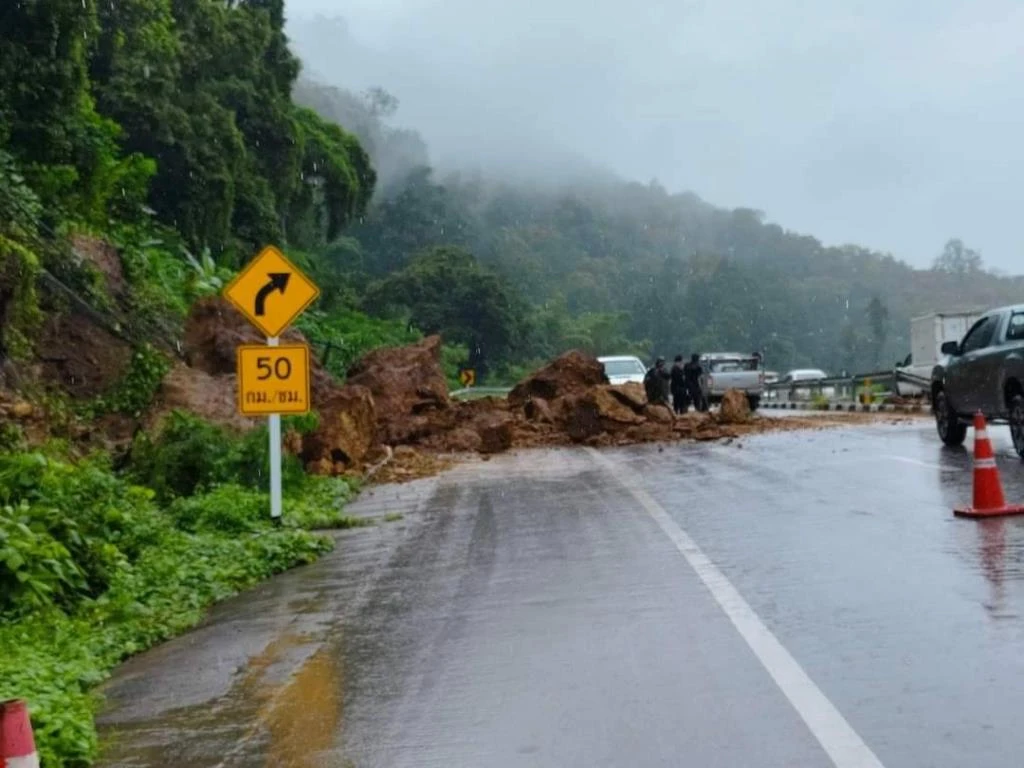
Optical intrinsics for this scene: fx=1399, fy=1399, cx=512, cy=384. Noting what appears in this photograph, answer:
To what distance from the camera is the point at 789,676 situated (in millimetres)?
6715

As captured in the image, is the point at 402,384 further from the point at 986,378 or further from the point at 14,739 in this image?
the point at 14,739

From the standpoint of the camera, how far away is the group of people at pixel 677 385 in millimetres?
32812

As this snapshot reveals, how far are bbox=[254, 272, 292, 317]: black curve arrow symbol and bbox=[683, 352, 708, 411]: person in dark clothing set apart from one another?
2221 cm

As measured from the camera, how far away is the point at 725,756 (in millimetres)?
5539

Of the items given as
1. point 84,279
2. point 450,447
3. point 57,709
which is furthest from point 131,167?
point 57,709

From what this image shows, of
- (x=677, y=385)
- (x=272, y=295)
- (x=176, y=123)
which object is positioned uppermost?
(x=176, y=123)

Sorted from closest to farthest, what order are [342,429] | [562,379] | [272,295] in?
[272,295] → [342,429] → [562,379]

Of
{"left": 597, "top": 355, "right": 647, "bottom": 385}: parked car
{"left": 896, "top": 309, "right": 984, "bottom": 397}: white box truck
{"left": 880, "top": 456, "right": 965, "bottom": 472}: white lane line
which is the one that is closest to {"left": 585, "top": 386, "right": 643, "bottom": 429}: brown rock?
{"left": 880, "top": 456, "right": 965, "bottom": 472}: white lane line

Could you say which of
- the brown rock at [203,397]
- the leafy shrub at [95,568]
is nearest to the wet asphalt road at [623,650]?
the leafy shrub at [95,568]

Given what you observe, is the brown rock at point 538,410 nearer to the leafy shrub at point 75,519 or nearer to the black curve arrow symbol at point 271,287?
the leafy shrub at point 75,519

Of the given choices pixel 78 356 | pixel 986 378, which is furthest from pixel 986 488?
pixel 78 356

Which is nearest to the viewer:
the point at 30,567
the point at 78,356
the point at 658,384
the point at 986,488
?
the point at 30,567

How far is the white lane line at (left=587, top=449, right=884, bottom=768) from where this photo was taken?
18.1 feet

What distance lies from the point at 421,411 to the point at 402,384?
665 millimetres
